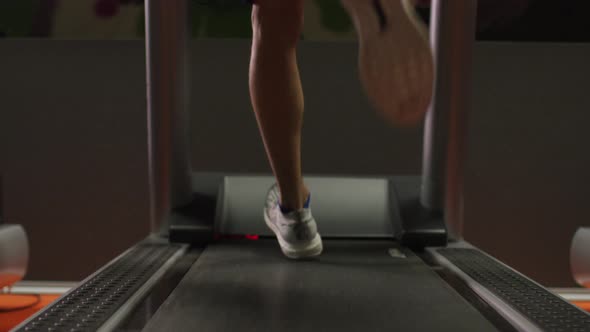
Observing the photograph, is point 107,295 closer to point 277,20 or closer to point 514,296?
point 277,20

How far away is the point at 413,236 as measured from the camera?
146 cm

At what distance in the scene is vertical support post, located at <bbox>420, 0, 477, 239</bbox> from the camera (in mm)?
1550

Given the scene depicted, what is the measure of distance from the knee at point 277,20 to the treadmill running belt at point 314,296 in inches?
21.7

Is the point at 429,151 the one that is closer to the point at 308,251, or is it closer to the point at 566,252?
the point at 308,251

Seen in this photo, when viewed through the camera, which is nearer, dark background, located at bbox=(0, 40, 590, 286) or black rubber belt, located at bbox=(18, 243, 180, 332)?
black rubber belt, located at bbox=(18, 243, 180, 332)

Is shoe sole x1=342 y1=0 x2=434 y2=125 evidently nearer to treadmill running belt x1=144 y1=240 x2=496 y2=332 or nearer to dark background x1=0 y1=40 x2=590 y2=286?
treadmill running belt x1=144 y1=240 x2=496 y2=332

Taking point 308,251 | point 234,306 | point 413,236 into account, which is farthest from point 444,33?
point 234,306

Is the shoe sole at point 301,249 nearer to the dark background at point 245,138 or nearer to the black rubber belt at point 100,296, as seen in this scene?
the black rubber belt at point 100,296

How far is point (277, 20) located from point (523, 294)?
797 mm

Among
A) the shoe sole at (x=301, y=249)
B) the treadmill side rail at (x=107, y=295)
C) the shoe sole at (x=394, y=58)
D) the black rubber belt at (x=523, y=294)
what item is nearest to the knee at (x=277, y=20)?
the shoe sole at (x=394, y=58)

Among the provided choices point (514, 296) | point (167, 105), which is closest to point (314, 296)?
point (514, 296)

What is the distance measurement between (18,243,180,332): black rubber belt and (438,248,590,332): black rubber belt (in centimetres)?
77

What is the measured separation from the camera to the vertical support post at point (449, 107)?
155 centimetres

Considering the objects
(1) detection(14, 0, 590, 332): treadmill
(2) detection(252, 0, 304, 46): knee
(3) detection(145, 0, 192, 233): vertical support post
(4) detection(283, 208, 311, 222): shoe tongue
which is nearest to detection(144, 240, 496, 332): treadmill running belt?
(1) detection(14, 0, 590, 332): treadmill
